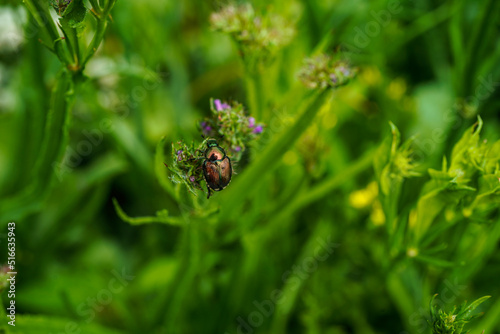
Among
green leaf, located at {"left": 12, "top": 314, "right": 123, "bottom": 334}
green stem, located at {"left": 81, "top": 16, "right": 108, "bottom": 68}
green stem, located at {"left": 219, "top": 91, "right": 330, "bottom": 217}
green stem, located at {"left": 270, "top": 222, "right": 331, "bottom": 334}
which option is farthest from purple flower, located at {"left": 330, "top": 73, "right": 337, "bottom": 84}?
green leaf, located at {"left": 12, "top": 314, "right": 123, "bottom": 334}

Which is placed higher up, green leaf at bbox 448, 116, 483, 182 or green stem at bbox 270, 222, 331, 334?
green leaf at bbox 448, 116, 483, 182

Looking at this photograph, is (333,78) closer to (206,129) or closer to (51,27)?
(206,129)

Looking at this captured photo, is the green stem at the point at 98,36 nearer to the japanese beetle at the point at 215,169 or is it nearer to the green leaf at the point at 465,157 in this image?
the japanese beetle at the point at 215,169

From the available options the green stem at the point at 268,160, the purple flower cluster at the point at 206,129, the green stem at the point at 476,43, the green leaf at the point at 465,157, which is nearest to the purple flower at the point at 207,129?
the purple flower cluster at the point at 206,129

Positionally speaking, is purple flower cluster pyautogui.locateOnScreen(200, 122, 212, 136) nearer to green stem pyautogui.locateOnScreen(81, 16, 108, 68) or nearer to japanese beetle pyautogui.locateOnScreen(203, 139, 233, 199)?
japanese beetle pyautogui.locateOnScreen(203, 139, 233, 199)

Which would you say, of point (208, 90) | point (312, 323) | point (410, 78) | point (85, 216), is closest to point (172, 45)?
point (208, 90)

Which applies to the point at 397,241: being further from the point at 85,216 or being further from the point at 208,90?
the point at 208,90
